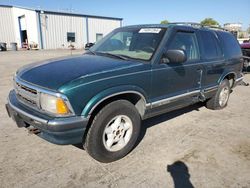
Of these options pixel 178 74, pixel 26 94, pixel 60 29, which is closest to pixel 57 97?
pixel 26 94

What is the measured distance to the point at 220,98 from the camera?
5.48m

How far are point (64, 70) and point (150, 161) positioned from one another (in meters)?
1.73

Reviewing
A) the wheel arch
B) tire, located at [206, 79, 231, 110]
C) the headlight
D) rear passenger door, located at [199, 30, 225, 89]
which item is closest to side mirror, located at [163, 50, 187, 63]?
rear passenger door, located at [199, 30, 225, 89]

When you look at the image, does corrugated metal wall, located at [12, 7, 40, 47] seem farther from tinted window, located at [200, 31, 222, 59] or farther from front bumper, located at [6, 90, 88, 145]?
front bumper, located at [6, 90, 88, 145]

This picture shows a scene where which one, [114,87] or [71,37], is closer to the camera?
[114,87]

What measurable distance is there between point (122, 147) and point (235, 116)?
318cm

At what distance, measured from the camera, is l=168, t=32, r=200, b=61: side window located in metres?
3.88

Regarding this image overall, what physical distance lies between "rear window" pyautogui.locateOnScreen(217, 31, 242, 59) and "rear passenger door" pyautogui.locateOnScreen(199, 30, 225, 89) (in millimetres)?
280

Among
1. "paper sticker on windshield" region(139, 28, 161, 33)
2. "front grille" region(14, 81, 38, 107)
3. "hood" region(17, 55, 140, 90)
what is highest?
"paper sticker on windshield" region(139, 28, 161, 33)

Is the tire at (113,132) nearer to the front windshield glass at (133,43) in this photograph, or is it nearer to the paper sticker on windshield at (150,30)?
the front windshield glass at (133,43)

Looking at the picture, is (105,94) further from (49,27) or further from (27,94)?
(49,27)

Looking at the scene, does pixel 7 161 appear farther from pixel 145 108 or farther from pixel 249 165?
pixel 249 165

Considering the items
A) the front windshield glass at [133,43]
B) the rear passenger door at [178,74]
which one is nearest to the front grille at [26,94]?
the front windshield glass at [133,43]

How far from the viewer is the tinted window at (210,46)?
4561mm
